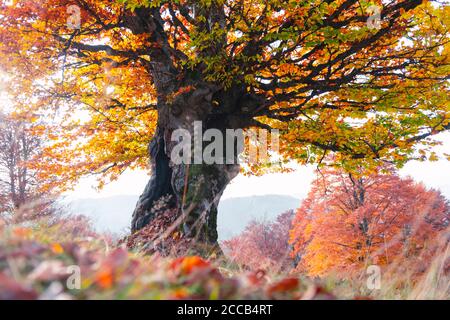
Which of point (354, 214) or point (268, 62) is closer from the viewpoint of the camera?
point (268, 62)

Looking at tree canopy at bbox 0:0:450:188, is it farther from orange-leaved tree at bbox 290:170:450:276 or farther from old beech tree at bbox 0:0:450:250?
orange-leaved tree at bbox 290:170:450:276

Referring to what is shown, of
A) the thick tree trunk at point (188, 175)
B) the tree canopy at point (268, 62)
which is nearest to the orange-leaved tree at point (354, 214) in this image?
the tree canopy at point (268, 62)

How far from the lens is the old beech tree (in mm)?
7469

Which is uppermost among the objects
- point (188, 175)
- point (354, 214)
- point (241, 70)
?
point (241, 70)

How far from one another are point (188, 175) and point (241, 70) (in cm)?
284

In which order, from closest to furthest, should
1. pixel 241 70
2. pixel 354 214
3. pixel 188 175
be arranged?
1. pixel 241 70
2. pixel 188 175
3. pixel 354 214

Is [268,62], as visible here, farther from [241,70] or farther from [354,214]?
[354,214]

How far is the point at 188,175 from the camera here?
908 centimetres

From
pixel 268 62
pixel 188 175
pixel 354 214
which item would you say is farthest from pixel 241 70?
pixel 354 214

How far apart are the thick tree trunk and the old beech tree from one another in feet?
0.09
